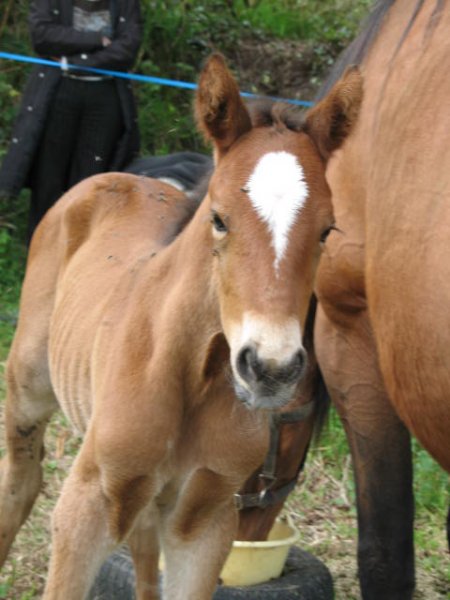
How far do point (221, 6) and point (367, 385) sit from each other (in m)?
5.92

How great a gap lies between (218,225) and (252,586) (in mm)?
1631

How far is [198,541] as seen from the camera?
2.83 metres

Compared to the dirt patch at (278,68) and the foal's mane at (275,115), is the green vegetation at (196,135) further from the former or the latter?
the foal's mane at (275,115)

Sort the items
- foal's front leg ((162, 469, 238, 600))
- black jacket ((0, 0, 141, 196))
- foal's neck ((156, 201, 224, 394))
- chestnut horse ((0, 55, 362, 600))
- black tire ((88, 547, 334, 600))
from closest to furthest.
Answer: chestnut horse ((0, 55, 362, 600)) → foal's neck ((156, 201, 224, 394)) → foal's front leg ((162, 469, 238, 600)) → black tire ((88, 547, 334, 600)) → black jacket ((0, 0, 141, 196))

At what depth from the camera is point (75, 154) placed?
621cm

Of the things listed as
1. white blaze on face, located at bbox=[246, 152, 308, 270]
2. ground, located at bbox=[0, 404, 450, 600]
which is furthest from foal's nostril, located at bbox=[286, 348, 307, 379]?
ground, located at bbox=[0, 404, 450, 600]

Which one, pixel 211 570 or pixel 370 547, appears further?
pixel 370 547

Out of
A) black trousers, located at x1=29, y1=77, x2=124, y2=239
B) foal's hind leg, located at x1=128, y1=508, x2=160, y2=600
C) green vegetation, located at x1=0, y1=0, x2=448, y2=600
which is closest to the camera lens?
foal's hind leg, located at x1=128, y1=508, x2=160, y2=600

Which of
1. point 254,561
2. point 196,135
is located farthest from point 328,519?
point 196,135

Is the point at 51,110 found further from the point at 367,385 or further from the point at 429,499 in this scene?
the point at 367,385

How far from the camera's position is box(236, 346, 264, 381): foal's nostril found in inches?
83.8

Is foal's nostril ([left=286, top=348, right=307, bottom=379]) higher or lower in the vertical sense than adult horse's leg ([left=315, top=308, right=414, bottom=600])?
higher

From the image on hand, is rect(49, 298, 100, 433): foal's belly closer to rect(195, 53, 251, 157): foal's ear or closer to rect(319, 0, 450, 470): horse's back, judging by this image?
rect(319, 0, 450, 470): horse's back

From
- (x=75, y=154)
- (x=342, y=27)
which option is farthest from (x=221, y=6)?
(x=75, y=154)
